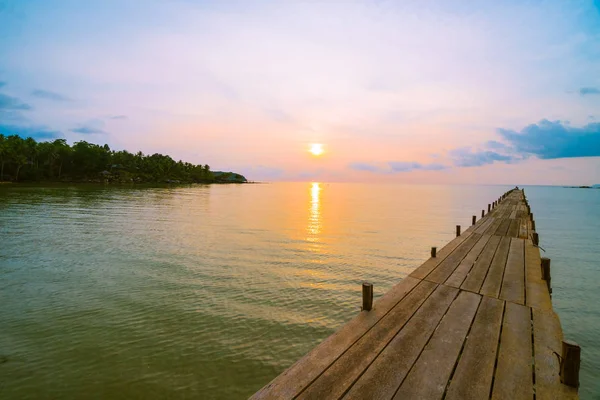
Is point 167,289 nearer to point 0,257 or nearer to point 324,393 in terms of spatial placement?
point 324,393

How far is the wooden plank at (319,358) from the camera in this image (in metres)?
4.28

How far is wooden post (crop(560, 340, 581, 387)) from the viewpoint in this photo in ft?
14.3

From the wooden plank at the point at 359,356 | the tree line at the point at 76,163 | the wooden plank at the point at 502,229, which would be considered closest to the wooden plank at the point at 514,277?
the wooden plank at the point at 359,356

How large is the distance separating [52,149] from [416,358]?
5085 inches

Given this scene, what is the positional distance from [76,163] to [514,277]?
137903 mm

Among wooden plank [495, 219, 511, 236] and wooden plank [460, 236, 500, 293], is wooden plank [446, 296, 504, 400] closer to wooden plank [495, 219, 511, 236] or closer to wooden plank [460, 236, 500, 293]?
wooden plank [460, 236, 500, 293]

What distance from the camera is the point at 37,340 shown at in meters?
7.98

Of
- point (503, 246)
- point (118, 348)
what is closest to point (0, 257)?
point (118, 348)

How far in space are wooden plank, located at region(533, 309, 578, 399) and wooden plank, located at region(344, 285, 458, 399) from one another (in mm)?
1833

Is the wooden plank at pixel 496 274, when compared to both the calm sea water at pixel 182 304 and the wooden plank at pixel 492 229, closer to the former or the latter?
the calm sea water at pixel 182 304

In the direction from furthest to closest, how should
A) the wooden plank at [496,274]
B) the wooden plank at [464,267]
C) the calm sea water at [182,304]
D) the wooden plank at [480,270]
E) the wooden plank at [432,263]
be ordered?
the wooden plank at [432,263]
the wooden plank at [464,267]
the wooden plank at [480,270]
the wooden plank at [496,274]
the calm sea water at [182,304]

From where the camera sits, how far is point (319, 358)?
5.14 meters

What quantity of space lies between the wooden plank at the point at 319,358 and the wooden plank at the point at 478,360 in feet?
6.17

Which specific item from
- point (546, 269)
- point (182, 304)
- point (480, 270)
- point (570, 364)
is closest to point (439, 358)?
point (570, 364)
